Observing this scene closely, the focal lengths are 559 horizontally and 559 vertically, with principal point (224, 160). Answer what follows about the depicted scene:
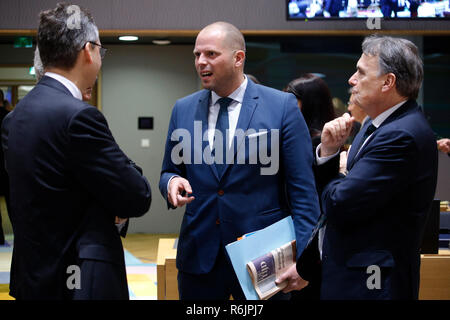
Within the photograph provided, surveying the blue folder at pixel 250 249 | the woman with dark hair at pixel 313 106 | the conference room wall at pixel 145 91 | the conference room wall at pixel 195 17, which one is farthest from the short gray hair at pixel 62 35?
the conference room wall at pixel 145 91

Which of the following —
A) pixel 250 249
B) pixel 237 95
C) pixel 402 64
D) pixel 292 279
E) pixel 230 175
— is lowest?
pixel 292 279

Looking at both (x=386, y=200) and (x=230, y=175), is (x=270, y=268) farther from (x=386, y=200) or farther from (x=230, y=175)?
(x=386, y=200)

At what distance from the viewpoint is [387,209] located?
1.71 m

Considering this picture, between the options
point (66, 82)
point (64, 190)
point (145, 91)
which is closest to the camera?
point (64, 190)

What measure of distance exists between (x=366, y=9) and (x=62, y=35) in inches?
159

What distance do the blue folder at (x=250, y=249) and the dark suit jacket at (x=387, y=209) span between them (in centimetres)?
29

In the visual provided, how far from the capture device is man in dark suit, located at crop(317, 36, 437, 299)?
1.67 metres

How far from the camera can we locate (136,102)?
7.73 metres

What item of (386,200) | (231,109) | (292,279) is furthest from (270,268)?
(231,109)

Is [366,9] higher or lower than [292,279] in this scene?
higher
